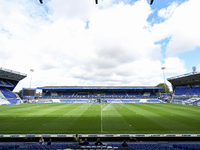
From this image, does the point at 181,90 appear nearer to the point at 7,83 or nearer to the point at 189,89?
the point at 189,89

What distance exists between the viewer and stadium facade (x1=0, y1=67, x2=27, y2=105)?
44344mm

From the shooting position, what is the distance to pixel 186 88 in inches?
2045

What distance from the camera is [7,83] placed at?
51.9 m

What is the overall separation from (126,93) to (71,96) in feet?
120

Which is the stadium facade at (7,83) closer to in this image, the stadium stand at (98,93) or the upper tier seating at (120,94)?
the stadium stand at (98,93)

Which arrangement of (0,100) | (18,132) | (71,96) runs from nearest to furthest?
1. (18,132)
2. (0,100)
3. (71,96)

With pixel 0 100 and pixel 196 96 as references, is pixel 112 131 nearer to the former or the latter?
pixel 196 96

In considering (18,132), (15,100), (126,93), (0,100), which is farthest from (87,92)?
(18,132)

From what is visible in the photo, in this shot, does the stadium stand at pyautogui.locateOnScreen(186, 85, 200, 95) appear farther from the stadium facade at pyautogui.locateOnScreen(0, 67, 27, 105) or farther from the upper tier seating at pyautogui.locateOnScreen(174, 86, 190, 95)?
the stadium facade at pyautogui.locateOnScreen(0, 67, 27, 105)

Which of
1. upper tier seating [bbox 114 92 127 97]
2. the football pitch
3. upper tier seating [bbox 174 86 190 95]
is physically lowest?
the football pitch

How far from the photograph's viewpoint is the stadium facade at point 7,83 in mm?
44344

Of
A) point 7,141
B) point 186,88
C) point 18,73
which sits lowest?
point 7,141

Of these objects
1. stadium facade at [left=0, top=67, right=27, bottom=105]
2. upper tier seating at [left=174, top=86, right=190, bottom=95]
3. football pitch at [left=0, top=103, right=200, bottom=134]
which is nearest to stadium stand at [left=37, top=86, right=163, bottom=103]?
upper tier seating at [left=174, top=86, right=190, bottom=95]

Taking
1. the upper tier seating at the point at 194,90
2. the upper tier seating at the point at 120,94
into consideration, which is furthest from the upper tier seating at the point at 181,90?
the upper tier seating at the point at 120,94
